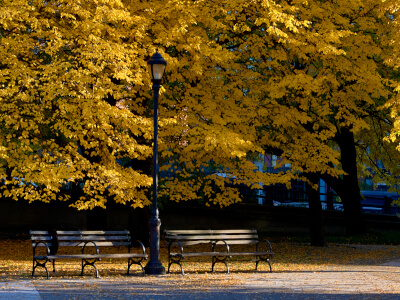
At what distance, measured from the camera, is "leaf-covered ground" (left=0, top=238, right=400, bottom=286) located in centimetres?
1471

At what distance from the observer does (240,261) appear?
1767 centimetres

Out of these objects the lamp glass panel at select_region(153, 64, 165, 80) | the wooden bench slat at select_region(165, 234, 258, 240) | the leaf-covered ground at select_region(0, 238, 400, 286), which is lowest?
the leaf-covered ground at select_region(0, 238, 400, 286)

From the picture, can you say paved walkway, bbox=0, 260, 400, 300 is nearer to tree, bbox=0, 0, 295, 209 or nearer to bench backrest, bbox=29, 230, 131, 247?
bench backrest, bbox=29, 230, 131, 247

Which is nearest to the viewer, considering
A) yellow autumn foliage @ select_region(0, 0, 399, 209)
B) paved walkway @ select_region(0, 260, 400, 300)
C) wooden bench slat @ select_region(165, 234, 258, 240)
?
paved walkway @ select_region(0, 260, 400, 300)

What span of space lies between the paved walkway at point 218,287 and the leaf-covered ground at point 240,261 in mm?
394

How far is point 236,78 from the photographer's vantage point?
1956cm

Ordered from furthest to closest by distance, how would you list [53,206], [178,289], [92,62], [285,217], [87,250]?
[285,217]
[53,206]
[87,250]
[92,62]
[178,289]

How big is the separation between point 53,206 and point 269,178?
45.7ft

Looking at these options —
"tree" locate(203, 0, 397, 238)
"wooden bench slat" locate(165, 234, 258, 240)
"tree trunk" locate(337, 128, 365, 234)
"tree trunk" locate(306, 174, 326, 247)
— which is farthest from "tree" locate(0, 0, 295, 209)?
"tree trunk" locate(337, 128, 365, 234)

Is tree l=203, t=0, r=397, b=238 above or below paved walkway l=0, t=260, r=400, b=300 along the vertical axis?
above

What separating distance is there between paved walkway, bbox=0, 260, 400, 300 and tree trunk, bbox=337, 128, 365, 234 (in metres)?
12.0

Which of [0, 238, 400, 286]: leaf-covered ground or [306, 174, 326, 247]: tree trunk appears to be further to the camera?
[306, 174, 326, 247]: tree trunk

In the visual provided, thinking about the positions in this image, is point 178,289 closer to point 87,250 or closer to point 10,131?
point 10,131

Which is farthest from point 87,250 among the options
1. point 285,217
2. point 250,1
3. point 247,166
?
point 285,217
